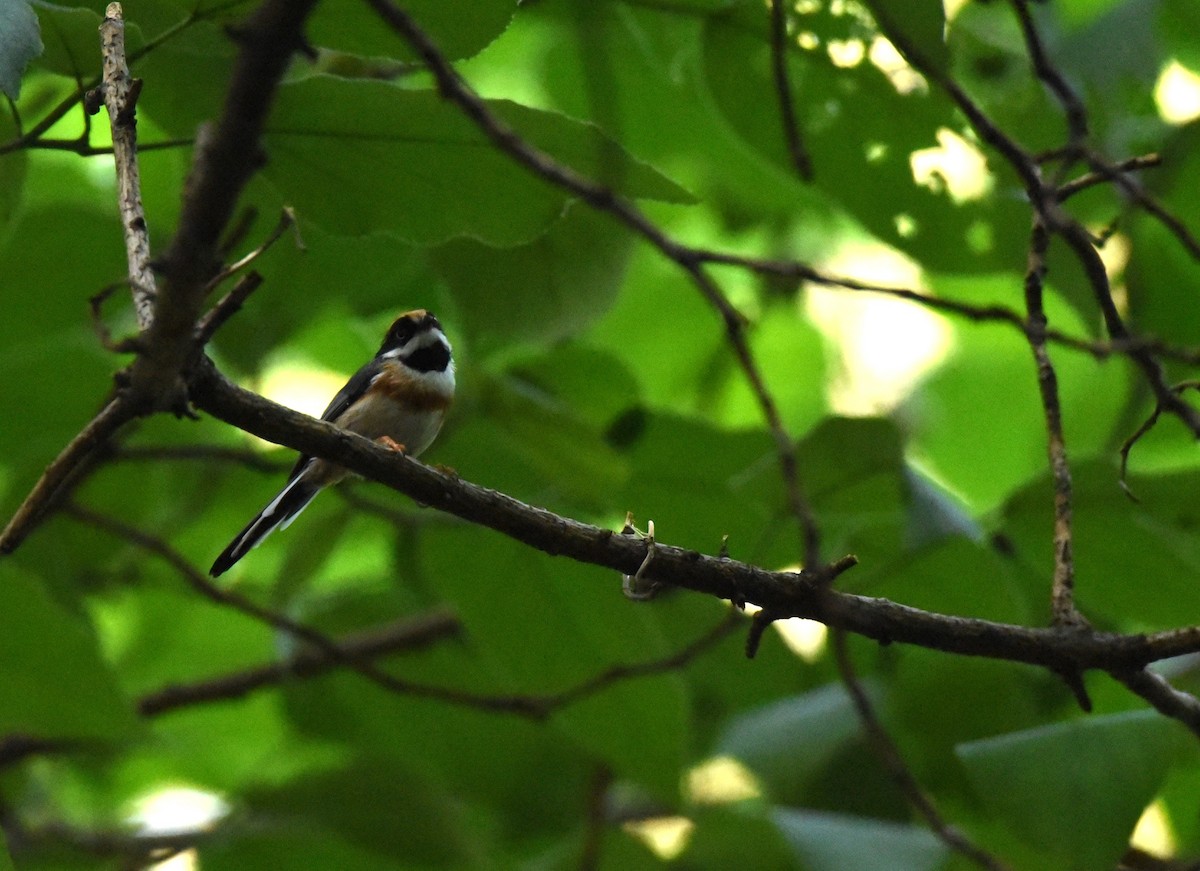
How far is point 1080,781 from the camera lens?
1.89 m

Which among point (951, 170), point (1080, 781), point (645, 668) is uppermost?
point (951, 170)

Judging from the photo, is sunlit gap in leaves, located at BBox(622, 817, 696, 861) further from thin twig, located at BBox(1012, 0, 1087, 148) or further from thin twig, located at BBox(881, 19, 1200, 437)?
thin twig, located at BBox(1012, 0, 1087, 148)

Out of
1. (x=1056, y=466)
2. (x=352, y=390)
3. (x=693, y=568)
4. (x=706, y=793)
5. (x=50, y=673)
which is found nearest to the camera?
(x=693, y=568)

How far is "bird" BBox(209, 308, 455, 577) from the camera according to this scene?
282cm

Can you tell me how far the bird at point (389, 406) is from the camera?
→ 9.26 feet

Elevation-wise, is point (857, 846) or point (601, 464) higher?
point (601, 464)

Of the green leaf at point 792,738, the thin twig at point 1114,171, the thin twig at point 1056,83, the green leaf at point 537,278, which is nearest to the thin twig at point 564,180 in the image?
the thin twig at point 1114,171

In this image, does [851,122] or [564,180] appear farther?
[851,122]

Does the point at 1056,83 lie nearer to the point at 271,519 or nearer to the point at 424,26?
the point at 424,26

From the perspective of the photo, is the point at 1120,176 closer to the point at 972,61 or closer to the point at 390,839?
the point at 972,61

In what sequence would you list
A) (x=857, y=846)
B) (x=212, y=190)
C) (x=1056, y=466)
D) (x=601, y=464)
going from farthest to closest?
1. (x=601, y=464)
2. (x=857, y=846)
3. (x=1056, y=466)
4. (x=212, y=190)

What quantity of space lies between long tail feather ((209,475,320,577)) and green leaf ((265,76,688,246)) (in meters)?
0.87

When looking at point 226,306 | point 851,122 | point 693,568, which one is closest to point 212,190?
point 226,306

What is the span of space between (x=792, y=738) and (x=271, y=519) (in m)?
1.18
